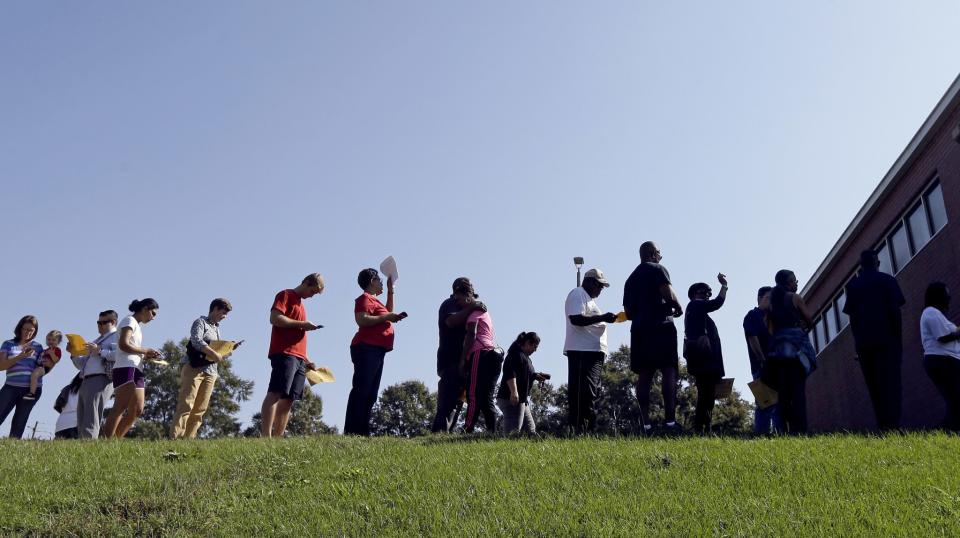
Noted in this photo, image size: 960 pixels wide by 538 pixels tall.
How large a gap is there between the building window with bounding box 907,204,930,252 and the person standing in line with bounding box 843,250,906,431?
6.67 m

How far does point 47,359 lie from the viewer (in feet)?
36.0

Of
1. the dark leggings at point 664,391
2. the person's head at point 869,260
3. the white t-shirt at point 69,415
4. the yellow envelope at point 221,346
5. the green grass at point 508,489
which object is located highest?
the person's head at point 869,260

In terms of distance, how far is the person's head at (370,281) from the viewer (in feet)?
32.8

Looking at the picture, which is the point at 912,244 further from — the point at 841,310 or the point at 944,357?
the point at 944,357

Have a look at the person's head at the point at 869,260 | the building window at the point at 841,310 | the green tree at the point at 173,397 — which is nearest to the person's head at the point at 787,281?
the person's head at the point at 869,260

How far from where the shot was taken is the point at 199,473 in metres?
7.06

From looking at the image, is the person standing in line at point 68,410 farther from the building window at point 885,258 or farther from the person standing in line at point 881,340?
the building window at point 885,258

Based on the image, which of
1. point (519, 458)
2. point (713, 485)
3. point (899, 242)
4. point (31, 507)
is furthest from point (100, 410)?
point (899, 242)

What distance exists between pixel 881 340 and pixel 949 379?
77 cm

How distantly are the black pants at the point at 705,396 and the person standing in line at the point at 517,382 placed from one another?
187 centimetres

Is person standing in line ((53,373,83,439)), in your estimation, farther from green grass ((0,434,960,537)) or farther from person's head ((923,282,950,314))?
person's head ((923,282,950,314))

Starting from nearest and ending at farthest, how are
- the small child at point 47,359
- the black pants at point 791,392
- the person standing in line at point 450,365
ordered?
1. the black pants at point 791,392
2. the person standing in line at point 450,365
3. the small child at point 47,359

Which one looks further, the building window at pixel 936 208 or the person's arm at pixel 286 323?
the building window at pixel 936 208

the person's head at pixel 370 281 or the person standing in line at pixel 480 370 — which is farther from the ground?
the person's head at pixel 370 281
